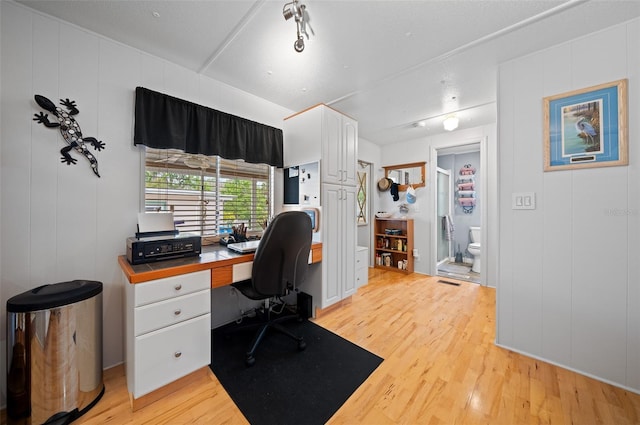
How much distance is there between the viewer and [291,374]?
1.61 metres

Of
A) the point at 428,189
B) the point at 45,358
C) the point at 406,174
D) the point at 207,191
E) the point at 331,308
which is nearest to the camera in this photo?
the point at 45,358

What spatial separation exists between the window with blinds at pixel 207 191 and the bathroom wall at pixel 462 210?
170 inches

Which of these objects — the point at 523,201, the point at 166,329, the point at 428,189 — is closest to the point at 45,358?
the point at 166,329

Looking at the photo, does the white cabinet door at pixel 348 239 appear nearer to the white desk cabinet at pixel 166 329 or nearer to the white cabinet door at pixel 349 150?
the white cabinet door at pixel 349 150

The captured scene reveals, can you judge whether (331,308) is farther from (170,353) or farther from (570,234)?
(570,234)

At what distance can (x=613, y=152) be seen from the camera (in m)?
1.54

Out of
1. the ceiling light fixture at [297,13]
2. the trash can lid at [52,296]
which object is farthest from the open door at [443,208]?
the trash can lid at [52,296]

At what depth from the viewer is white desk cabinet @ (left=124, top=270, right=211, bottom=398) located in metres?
1.26

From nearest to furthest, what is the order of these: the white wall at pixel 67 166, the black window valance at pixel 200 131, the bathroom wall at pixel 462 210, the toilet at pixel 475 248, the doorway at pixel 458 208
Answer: the white wall at pixel 67 166, the black window valance at pixel 200 131, the toilet at pixel 475 248, the doorway at pixel 458 208, the bathroom wall at pixel 462 210

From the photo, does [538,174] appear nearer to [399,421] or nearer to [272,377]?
[399,421]

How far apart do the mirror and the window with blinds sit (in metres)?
2.67

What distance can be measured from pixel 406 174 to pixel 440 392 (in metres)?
3.52

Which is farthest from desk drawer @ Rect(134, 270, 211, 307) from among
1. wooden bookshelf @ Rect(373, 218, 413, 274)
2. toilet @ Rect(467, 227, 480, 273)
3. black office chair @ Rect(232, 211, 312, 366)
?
toilet @ Rect(467, 227, 480, 273)

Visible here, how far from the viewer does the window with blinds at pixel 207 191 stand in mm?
1923
